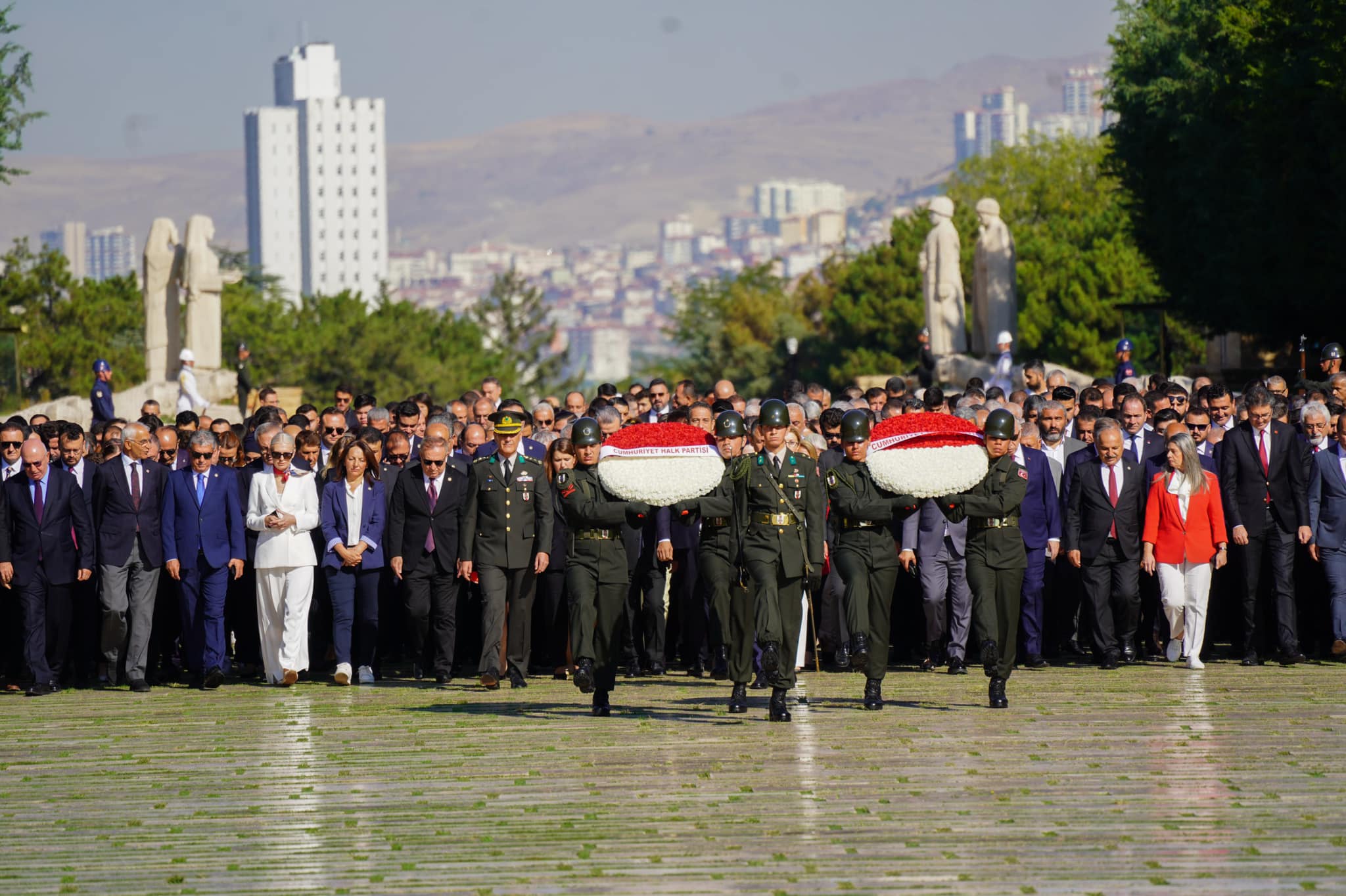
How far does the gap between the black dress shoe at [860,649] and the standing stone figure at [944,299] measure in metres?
25.7

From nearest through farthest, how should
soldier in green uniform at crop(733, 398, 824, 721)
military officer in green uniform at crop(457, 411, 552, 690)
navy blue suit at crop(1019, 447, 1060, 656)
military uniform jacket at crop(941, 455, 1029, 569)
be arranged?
soldier in green uniform at crop(733, 398, 824, 721)
military uniform jacket at crop(941, 455, 1029, 569)
military officer in green uniform at crop(457, 411, 552, 690)
navy blue suit at crop(1019, 447, 1060, 656)

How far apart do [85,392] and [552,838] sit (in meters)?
51.8

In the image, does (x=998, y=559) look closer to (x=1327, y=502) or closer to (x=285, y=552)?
(x=1327, y=502)

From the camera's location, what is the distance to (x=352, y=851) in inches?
350

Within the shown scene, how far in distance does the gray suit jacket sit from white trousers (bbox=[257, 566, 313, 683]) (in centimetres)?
434

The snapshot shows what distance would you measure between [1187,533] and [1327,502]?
1.09m

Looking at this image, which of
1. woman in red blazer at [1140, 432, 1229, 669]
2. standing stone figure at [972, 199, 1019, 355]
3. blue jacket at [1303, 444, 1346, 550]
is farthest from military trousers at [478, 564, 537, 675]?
standing stone figure at [972, 199, 1019, 355]

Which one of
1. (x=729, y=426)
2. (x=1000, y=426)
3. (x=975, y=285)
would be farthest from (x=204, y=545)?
(x=975, y=285)

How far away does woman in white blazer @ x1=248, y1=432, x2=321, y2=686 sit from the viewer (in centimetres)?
1423

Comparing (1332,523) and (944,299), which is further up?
(944,299)

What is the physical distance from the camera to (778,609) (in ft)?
39.1

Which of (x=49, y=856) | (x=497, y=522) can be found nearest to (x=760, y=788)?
(x=49, y=856)

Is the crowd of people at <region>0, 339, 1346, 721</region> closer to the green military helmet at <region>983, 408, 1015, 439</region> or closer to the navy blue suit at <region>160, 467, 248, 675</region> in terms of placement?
the navy blue suit at <region>160, 467, 248, 675</region>

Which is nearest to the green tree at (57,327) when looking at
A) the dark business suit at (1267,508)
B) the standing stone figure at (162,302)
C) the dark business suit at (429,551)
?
the standing stone figure at (162,302)
